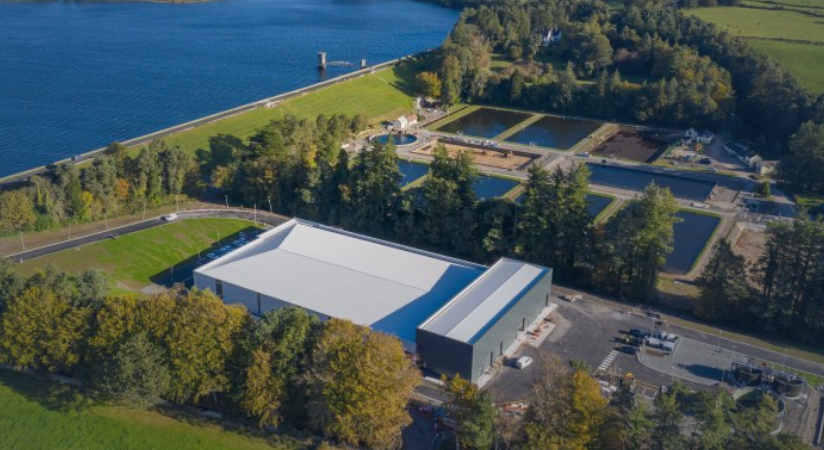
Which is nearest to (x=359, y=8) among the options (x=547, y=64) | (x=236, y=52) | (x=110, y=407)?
(x=236, y=52)

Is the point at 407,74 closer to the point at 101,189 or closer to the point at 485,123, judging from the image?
the point at 485,123

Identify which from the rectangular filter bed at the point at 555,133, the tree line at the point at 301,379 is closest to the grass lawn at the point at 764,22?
the rectangular filter bed at the point at 555,133

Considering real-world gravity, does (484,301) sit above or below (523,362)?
above

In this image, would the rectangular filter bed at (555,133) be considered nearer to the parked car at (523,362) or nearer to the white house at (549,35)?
the white house at (549,35)

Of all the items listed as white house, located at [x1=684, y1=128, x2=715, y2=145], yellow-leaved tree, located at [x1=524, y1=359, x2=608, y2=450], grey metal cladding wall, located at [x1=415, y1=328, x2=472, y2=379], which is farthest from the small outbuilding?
yellow-leaved tree, located at [x1=524, y1=359, x2=608, y2=450]

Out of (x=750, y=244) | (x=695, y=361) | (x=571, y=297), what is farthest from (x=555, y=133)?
(x=695, y=361)

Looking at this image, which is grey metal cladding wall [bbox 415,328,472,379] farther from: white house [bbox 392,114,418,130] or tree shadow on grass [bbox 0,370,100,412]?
white house [bbox 392,114,418,130]
